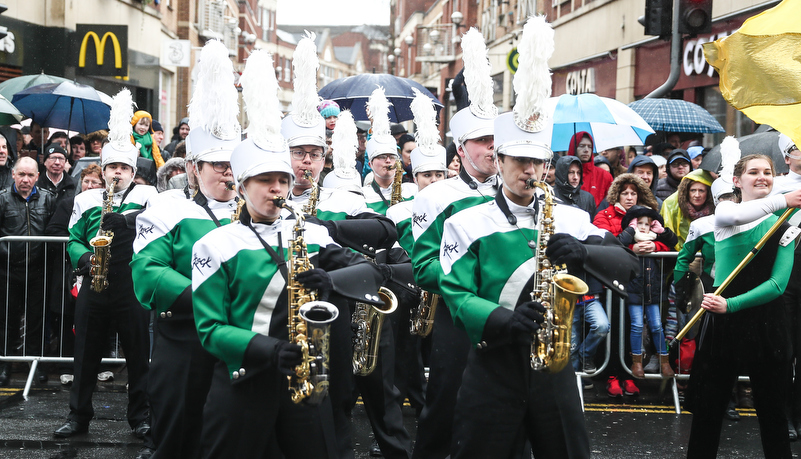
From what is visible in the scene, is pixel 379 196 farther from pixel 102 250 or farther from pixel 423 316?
pixel 102 250

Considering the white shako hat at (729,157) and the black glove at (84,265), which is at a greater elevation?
the white shako hat at (729,157)

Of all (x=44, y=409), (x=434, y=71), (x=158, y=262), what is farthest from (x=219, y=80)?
(x=434, y=71)

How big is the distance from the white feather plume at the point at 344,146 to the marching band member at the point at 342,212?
32.3 inches

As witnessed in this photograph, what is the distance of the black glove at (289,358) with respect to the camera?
3691 mm

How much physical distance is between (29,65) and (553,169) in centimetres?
1316

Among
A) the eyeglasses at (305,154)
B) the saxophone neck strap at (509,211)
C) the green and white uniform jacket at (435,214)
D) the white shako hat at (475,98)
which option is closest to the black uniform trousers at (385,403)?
the green and white uniform jacket at (435,214)

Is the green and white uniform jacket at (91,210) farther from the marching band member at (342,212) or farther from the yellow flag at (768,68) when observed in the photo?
the yellow flag at (768,68)

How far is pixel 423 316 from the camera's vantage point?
6891 mm

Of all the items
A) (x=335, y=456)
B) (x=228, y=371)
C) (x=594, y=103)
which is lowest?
(x=335, y=456)

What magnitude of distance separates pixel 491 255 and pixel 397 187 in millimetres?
Result: 3343

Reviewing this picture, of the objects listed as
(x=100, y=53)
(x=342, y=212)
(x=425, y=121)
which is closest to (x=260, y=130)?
(x=342, y=212)

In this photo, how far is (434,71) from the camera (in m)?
53.7

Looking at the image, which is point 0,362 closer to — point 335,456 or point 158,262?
point 158,262

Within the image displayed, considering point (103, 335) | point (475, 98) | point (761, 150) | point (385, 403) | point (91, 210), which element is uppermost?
point (475, 98)
